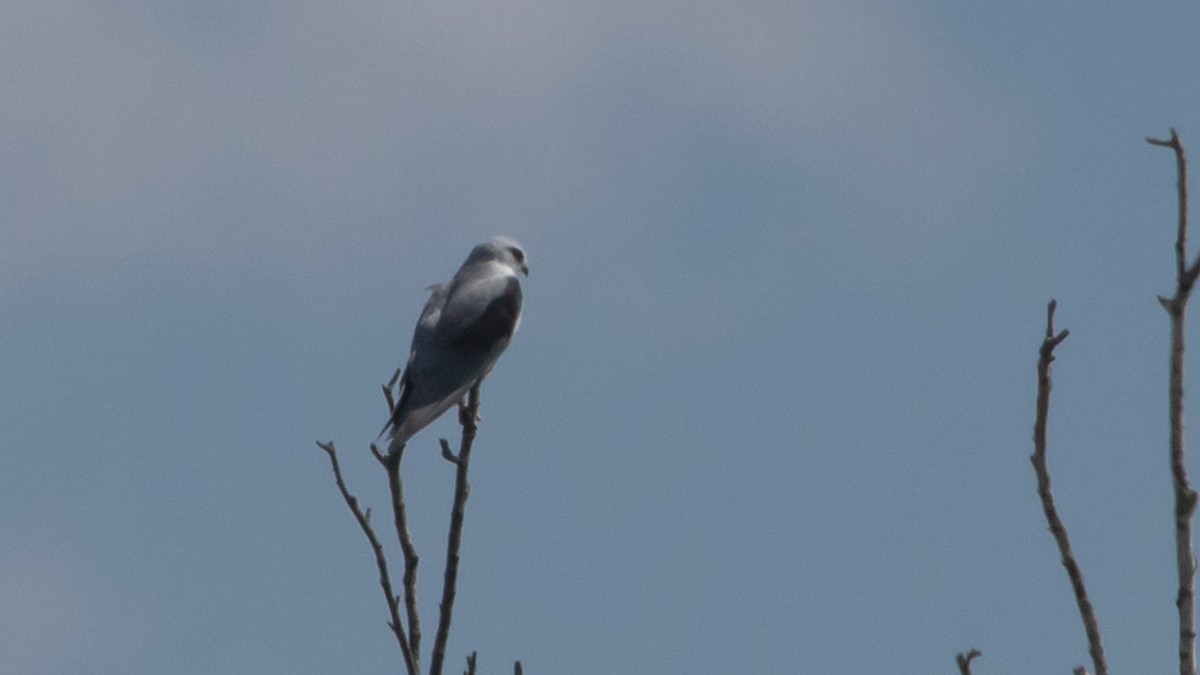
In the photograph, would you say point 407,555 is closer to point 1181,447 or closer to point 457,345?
point 1181,447

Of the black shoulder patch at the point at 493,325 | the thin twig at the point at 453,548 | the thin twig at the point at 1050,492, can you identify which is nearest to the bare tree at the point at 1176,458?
the thin twig at the point at 1050,492

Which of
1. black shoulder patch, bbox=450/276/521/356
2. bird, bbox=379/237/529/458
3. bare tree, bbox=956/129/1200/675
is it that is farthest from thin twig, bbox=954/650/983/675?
Result: black shoulder patch, bbox=450/276/521/356

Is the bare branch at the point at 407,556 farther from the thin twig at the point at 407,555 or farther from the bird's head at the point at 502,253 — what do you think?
the bird's head at the point at 502,253

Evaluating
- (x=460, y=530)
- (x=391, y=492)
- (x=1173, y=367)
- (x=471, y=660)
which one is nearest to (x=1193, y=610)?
(x=1173, y=367)

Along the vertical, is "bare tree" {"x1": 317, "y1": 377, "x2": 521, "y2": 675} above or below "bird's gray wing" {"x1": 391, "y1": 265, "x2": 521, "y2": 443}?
below

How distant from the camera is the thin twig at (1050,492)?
2531mm

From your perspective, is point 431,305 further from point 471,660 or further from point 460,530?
point 471,660

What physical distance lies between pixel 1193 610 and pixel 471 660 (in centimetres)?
130

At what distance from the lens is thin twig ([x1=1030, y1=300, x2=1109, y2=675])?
253cm

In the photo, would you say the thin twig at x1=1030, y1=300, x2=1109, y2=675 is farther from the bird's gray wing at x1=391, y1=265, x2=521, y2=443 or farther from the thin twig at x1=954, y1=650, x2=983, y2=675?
the bird's gray wing at x1=391, y1=265, x2=521, y2=443

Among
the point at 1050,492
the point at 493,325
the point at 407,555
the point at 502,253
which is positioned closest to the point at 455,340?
the point at 493,325

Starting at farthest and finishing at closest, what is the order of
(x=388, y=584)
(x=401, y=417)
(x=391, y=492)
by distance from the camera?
1. (x=401, y=417)
2. (x=391, y=492)
3. (x=388, y=584)

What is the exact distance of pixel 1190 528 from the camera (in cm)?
252

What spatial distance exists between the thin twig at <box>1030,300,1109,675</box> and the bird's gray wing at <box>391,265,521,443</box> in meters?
4.49
